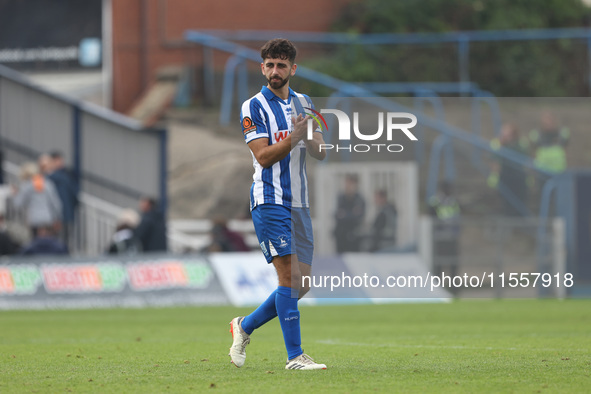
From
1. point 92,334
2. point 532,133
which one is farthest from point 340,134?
point 532,133

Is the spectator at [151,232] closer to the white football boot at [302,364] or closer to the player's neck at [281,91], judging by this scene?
the player's neck at [281,91]

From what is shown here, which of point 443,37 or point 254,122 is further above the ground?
point 443,37

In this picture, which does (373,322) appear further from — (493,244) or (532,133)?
(532,133)

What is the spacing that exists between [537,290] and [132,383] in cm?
1323

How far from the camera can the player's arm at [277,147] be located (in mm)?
7887

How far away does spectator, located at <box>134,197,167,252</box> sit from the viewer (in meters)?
19.7

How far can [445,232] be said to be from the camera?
20172 mm

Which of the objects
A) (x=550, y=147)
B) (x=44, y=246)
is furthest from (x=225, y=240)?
(x=550, y=147)

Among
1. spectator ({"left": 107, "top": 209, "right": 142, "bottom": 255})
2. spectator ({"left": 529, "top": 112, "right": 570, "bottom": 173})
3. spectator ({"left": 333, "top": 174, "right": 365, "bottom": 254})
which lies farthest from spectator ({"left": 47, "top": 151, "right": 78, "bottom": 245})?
spectator ({"left": 529, "top": 112, "right": 570, "bottom": 173})

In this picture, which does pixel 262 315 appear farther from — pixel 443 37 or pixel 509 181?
pixel 443 37

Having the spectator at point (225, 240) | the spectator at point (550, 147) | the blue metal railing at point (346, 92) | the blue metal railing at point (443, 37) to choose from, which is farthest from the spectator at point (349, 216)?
the blue metal railing at point (443, 37)

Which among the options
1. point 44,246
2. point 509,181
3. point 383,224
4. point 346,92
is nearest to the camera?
point 44,246

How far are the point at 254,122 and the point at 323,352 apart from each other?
102 inches

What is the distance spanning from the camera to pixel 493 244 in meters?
20.0
